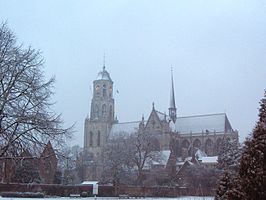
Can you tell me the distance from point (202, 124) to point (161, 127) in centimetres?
1214

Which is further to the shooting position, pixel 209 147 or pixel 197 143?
pixel 197 143

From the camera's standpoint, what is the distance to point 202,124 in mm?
103188

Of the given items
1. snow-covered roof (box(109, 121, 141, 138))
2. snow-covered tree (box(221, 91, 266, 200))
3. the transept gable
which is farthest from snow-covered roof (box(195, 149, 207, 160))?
snow-covered tree (box(221, 91, 266, 200))

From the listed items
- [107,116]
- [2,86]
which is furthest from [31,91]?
[107,116]

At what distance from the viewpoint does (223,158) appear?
5138 cm

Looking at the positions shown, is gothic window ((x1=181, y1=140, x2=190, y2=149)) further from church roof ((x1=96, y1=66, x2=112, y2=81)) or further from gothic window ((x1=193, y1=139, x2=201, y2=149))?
church roof ((x1=96, y1=66, x2=112, y2=81))

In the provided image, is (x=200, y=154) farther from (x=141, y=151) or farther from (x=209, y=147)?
(x=141, y=151)

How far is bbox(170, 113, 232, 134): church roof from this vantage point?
100 m

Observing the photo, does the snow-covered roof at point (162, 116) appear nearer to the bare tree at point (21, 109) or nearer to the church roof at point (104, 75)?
the church roof at point (104, 75)

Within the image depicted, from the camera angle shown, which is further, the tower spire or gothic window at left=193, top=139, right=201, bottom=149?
the tower spire

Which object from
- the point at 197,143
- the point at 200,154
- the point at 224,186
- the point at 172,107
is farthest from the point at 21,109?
the point at 172,107

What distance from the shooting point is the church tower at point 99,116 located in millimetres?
110750

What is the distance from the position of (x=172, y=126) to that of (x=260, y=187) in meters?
96.3

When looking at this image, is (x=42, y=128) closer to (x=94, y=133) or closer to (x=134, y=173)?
(x=134, y=173)
